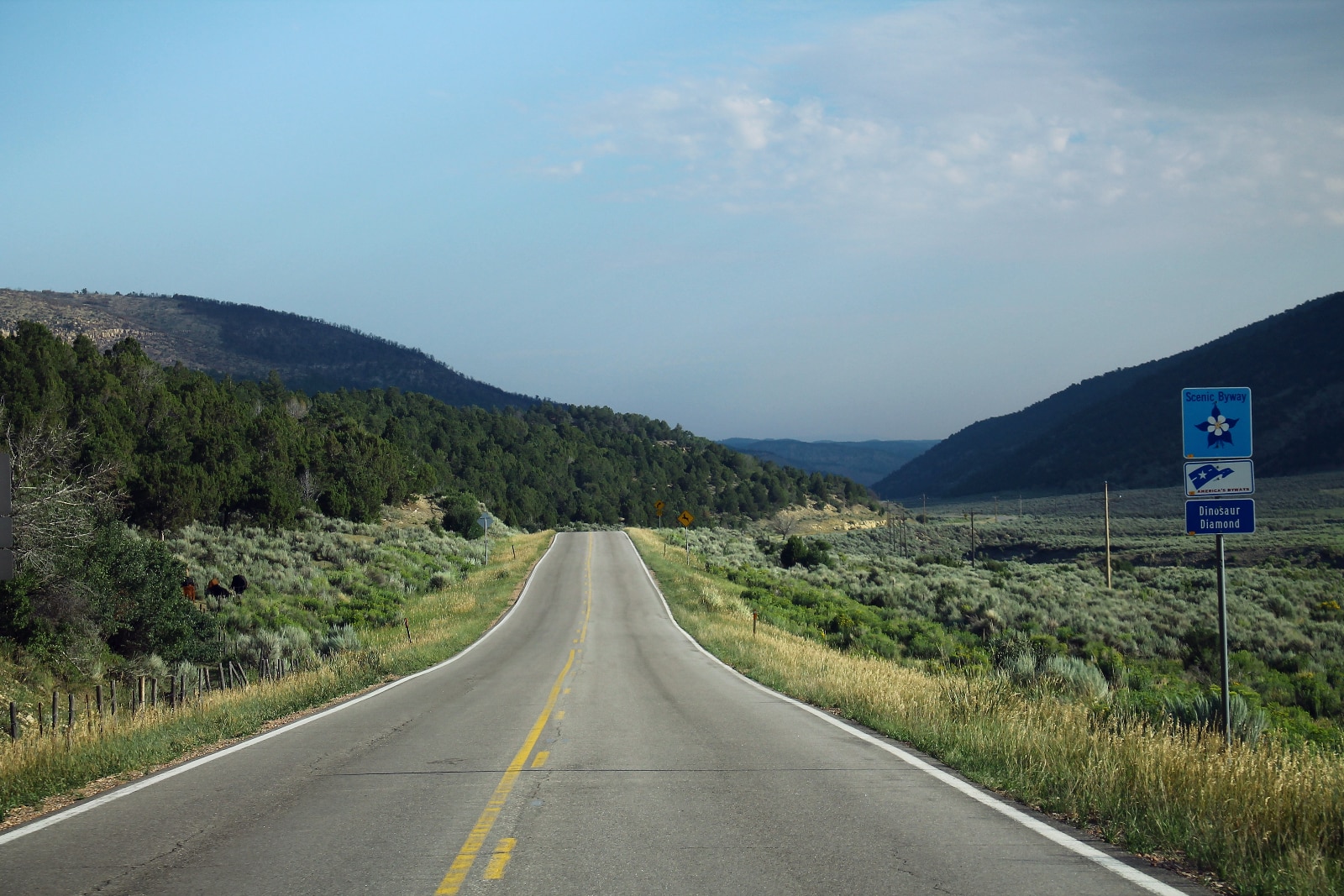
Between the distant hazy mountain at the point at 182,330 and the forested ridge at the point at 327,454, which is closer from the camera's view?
the forested ridge at the point at 327,454

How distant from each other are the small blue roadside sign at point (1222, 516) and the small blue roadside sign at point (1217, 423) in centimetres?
47

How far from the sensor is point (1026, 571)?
5466 centimetres

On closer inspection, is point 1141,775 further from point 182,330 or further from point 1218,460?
point 182,330

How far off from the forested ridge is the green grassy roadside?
1339 inches

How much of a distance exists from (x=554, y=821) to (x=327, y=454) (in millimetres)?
65617

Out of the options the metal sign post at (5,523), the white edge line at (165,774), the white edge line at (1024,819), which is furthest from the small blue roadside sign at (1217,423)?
the metal sign post at (5,523)

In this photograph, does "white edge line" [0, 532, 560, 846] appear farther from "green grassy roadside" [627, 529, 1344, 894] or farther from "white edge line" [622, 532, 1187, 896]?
"green grassy roadside" [627, 529, 1344, 894]

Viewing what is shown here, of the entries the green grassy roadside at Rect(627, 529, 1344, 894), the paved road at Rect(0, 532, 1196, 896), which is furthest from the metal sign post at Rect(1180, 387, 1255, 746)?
the paved road at Rect(0, 532, 1196, 896)

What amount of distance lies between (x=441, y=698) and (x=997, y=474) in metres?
176

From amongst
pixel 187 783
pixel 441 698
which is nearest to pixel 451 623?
pixel 441 698

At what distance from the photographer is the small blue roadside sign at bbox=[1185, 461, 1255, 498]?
29.5 feet

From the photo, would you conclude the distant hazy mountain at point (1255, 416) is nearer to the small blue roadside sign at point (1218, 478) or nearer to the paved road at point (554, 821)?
the small blue roadside sign at point (1218, 478)

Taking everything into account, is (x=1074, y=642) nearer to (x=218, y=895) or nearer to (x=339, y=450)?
(x=218, y=895)

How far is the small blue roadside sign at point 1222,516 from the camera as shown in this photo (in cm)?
899
